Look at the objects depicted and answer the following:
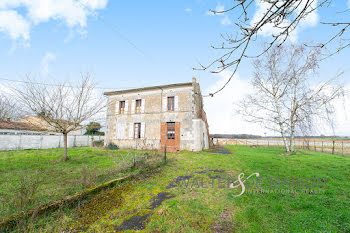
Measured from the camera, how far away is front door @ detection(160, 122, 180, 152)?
43.6 ft

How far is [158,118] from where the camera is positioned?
1422 centimetres

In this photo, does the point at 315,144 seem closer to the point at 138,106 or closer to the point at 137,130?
the point at 137,130

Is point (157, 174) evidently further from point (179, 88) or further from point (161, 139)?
point (179, 88)

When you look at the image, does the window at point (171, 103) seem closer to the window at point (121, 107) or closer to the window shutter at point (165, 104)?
the window shutter at point (165, 104)

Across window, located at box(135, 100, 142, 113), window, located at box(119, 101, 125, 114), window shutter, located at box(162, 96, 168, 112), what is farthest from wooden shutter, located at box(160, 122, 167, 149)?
window, located at box(119, 101, 125, 114)

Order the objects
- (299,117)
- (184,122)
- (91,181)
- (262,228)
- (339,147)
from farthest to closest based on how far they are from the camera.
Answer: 1. (339,147)
2. (184,122)
3. (299,117)
4. (91,181)
5. (262,228)

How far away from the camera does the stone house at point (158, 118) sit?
1324cm

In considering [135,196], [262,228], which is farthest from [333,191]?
[135,196]

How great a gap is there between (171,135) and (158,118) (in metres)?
2.16

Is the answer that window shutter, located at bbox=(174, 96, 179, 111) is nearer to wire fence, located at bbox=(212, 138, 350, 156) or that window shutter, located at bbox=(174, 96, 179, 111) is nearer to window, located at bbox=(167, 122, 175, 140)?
window, located at bbox=(167, 122, 175, 140)

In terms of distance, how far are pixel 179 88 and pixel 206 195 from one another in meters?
11.6

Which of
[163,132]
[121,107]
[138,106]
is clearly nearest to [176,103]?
[163,132]

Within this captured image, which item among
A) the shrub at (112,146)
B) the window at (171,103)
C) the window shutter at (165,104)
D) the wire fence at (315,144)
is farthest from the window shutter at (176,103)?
the wire fence at (315,144)

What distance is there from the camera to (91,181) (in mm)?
3785
